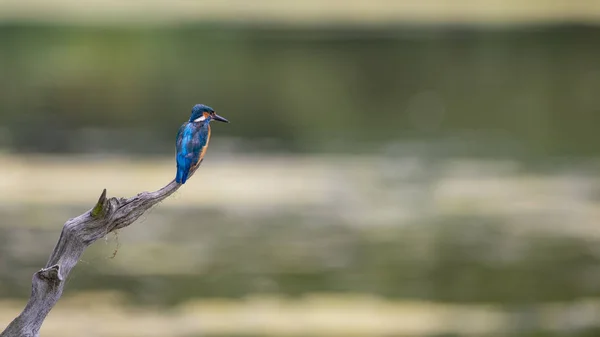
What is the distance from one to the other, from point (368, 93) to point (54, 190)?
26.2 feet

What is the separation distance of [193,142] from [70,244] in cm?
44

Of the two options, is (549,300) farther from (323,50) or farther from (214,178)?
(323,50)

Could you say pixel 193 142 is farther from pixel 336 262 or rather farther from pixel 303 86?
pixel 303 86

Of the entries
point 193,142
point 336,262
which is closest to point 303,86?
point 336,262

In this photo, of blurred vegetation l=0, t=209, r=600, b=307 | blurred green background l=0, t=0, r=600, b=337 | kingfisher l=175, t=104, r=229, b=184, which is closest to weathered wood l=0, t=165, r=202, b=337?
kingfisher l=175, t=104, r=229, b=184

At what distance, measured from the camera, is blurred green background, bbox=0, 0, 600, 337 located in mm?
9375

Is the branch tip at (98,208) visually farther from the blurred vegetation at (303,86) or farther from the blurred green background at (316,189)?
the blurred vegetation at (303,86)

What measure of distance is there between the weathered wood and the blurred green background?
8.24 ft

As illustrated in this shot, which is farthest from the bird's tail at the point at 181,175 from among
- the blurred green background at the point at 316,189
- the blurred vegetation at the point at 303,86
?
the blurred vegetation at the point at 303,86

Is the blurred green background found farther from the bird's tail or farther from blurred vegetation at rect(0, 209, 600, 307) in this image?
the bird's tail

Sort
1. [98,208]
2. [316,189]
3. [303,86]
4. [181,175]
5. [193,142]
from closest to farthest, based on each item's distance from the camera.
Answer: [98,208] < [181,175] < [193,142] < [316,189] < [303,86]

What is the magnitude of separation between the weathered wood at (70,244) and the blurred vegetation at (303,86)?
1127cm

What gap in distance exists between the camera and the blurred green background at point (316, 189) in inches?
369

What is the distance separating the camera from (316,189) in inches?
502
